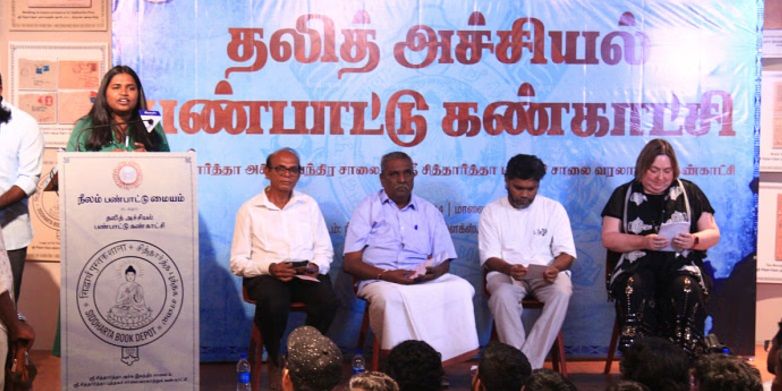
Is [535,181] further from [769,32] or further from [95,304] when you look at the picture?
[95,304]

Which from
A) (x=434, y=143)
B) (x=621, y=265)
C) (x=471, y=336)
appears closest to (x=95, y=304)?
(x=471, y=336)

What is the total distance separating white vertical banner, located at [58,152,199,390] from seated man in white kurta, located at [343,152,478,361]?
116cm

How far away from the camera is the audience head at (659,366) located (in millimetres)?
2840

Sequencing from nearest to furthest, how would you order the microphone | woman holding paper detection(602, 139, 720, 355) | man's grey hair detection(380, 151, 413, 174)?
1. the microphone
2. woman holding paper detection(602, 139, 720, 355)
3. man's grey hair detection(380, 151, 413, 174)

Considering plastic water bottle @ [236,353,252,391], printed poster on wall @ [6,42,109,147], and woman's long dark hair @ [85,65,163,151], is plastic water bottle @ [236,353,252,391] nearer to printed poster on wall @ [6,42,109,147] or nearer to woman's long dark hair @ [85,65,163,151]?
woman's long dark hair @ [85,65,163,151]

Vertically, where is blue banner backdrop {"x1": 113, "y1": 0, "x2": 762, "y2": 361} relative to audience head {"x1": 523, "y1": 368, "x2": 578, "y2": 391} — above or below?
above

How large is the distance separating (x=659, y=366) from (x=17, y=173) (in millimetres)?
3761

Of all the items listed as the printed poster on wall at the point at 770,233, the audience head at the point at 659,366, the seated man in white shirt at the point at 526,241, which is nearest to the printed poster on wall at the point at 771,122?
the printed poster on wall at the point at 770,233

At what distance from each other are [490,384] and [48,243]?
4.16 meters

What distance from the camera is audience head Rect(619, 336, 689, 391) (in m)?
2.84

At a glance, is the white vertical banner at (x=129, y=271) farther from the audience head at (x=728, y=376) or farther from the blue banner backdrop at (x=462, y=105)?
the audience head at (x=728, y=376)

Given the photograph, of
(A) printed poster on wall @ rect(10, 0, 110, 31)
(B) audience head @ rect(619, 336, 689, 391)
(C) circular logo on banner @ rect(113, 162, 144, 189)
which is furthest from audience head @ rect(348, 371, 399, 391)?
(A) printed poster on wall @ rect(10, 0, 110, 31)

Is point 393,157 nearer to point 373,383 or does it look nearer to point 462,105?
point 462,105

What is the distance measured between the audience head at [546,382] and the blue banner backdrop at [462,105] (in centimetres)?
354
